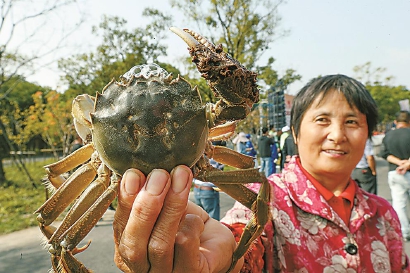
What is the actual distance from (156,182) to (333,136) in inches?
48.6

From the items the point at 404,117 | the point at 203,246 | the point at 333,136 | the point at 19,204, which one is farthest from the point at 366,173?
the point at 19,204

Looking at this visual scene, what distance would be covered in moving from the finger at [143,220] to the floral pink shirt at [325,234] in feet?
2.56

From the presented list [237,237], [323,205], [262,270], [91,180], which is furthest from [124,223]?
[323,205]

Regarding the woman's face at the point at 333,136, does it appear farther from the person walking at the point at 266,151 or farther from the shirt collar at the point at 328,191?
the person walking at the point at 266,151

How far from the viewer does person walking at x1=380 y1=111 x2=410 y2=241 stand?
6.04 m

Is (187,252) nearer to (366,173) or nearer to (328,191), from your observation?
(328,191)

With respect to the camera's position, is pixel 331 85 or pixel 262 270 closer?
pixel 262 270

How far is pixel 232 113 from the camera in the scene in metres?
1.85

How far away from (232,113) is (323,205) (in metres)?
0.81

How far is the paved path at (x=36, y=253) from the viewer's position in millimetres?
5426

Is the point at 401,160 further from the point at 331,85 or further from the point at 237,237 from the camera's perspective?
the point at 237,237

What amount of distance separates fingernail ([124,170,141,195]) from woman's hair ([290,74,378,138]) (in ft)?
4.38

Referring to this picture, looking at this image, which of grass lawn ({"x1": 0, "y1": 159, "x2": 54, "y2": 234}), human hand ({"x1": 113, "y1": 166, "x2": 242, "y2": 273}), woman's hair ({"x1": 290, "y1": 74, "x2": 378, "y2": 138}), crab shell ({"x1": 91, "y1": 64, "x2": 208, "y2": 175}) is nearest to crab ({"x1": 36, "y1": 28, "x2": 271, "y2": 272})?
crab shell ({"x1": 91, "y1": 64, "x2": 208, "y2": 175})

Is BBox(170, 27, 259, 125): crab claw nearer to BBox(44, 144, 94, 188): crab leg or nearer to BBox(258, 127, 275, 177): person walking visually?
BBox(44, 144, 94, 188): crab leg
